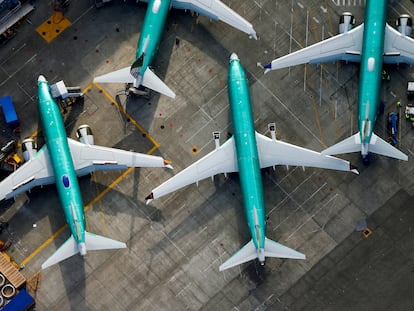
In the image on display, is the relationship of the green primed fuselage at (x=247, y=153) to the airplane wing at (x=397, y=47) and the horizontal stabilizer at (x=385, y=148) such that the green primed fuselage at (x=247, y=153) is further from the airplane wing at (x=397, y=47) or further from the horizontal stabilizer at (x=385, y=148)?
the airplane wing at (x=397, y=47)

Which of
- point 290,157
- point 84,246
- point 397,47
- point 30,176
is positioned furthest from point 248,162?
point 30,176

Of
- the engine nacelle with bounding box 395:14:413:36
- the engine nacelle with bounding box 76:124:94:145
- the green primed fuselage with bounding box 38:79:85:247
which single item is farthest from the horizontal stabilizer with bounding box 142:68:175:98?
the engine nacelle with bounding box 395:14:413:36

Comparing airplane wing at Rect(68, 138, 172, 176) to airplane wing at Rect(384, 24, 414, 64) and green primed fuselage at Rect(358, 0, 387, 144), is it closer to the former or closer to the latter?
green primed fuselage at Rect(358, 0, 387, 144)

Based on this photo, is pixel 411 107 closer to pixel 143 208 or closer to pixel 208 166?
pixel 208 166

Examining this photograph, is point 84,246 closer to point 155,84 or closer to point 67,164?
point 67,164

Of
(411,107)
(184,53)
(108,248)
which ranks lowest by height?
(411,107)

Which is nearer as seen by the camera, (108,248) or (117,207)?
(108,248)

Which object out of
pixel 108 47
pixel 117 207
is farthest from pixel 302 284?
pixel 108 47
